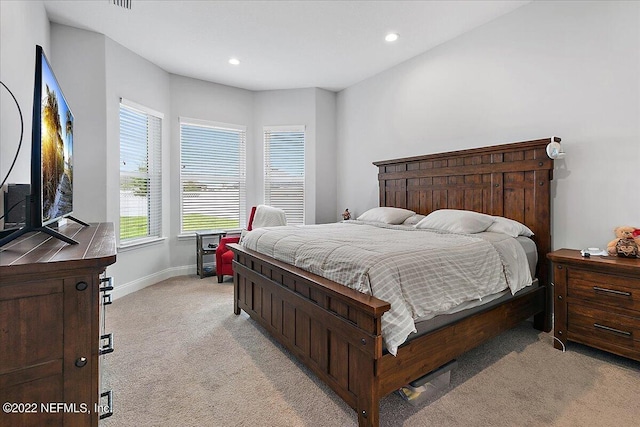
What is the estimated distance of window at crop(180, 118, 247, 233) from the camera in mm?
4754

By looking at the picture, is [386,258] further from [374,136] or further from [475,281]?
[374,136]

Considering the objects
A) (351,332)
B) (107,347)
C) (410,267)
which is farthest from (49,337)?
(410,267)

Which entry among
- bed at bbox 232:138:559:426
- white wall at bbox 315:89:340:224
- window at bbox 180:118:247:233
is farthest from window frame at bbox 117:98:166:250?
white wall at bbox 315:89:340:224

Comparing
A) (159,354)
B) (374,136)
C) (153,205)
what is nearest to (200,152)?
A: (153,205)

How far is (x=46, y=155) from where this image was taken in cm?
127

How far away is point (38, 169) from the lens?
1.15 m

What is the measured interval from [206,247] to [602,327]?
444 cm

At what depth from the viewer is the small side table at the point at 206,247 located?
175 inches

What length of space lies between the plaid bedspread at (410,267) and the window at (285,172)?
8.57 feet

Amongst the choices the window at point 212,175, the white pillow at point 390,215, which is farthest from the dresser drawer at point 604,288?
the window at point 212,175

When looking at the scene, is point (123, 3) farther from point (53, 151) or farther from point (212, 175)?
point (212, 175)

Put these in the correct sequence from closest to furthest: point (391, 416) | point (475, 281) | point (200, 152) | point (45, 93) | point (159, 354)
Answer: point (45, 93)
point (391, 416)
point (475, 281)
point (159, 354)
point (200, 152)

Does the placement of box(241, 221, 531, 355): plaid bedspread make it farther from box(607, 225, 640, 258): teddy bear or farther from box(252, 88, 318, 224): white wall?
box(252, 88, 318, 224): white wall

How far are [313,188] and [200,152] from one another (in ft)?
6.09
